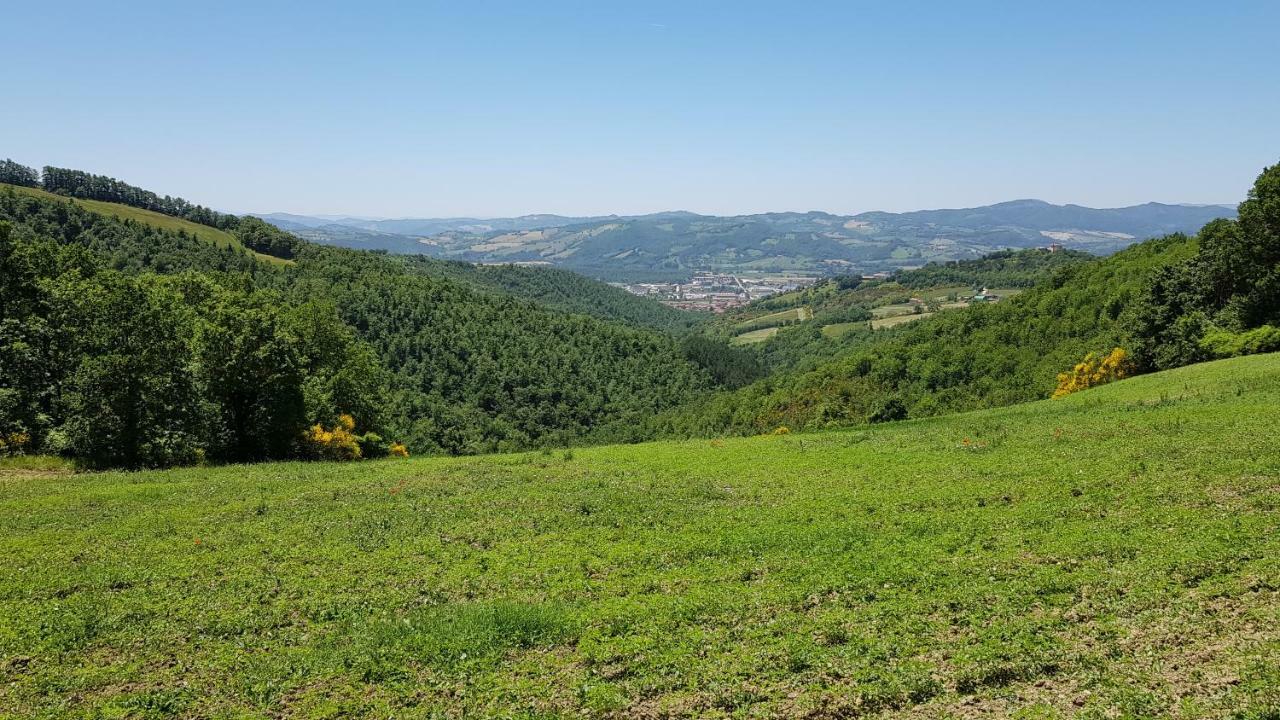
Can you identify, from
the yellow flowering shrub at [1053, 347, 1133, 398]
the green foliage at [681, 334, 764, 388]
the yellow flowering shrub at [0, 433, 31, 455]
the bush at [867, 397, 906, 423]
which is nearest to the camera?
the yellow flowering shrub at [0, 433, 31, 455]

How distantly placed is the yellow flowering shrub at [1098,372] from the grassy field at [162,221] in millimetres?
165180

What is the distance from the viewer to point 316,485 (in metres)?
28.0

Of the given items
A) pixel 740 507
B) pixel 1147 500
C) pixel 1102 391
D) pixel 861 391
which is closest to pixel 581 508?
pixel 740 507

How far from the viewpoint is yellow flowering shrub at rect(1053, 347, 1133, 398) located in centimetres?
5250

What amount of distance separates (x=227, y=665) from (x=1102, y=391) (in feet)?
157

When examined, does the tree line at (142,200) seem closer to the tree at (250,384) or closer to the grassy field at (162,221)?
the grassy field at (162,221)

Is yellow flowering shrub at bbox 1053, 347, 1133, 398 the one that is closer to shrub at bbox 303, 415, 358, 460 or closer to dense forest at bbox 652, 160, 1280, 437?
dense forest at bbox 652, 160, 1280, 437

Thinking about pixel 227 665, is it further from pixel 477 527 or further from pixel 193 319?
pixel 193 319

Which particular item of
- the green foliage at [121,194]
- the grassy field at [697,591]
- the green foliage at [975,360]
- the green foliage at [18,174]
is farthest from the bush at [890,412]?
the green foliage at [18,174]

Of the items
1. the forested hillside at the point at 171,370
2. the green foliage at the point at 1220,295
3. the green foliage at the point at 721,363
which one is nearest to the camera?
the forested hillside at the point at 171,370

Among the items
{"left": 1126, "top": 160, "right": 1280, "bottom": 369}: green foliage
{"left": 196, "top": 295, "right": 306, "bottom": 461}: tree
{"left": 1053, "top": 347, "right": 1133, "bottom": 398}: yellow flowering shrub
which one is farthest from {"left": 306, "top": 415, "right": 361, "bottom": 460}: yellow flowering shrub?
{"left": 1126, "top": 160, "right": 1280, "bottom": 369}: green foliage

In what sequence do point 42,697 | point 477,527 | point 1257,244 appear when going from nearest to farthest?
1. point 42,697
2. point 477,527
3. point 1257,244

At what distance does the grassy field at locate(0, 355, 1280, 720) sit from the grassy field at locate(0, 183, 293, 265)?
158563 millimetres

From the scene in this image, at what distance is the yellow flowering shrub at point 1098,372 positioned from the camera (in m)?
52.5
